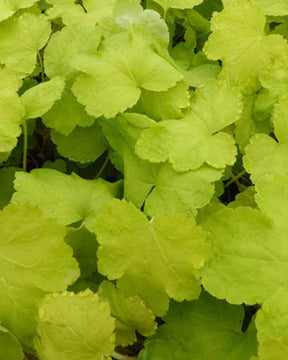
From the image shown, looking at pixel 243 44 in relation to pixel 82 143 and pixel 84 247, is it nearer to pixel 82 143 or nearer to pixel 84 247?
pixel 82 143

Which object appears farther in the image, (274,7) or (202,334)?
(274,7)

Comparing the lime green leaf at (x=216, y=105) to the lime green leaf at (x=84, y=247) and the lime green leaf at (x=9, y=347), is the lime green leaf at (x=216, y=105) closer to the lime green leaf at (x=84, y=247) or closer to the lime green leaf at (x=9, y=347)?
the lime green leaf at (x=84, y=247)

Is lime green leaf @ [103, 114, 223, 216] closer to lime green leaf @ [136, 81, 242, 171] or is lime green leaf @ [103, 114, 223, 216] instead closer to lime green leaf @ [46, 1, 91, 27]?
lime green leaf @ [136, 81, 242, 171]

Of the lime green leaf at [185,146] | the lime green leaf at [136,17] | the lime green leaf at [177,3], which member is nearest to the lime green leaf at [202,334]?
the lime green leaf at [185,146]

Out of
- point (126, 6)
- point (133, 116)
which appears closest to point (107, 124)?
point (133, 116)

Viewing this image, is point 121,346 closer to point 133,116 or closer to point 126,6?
point 133,116

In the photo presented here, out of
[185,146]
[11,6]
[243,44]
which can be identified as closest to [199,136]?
[185,146]

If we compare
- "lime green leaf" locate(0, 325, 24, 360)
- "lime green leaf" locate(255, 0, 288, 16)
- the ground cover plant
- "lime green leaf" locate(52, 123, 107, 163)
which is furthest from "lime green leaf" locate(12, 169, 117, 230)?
"lime green leaf" locate(255, 0, 288, 16)
